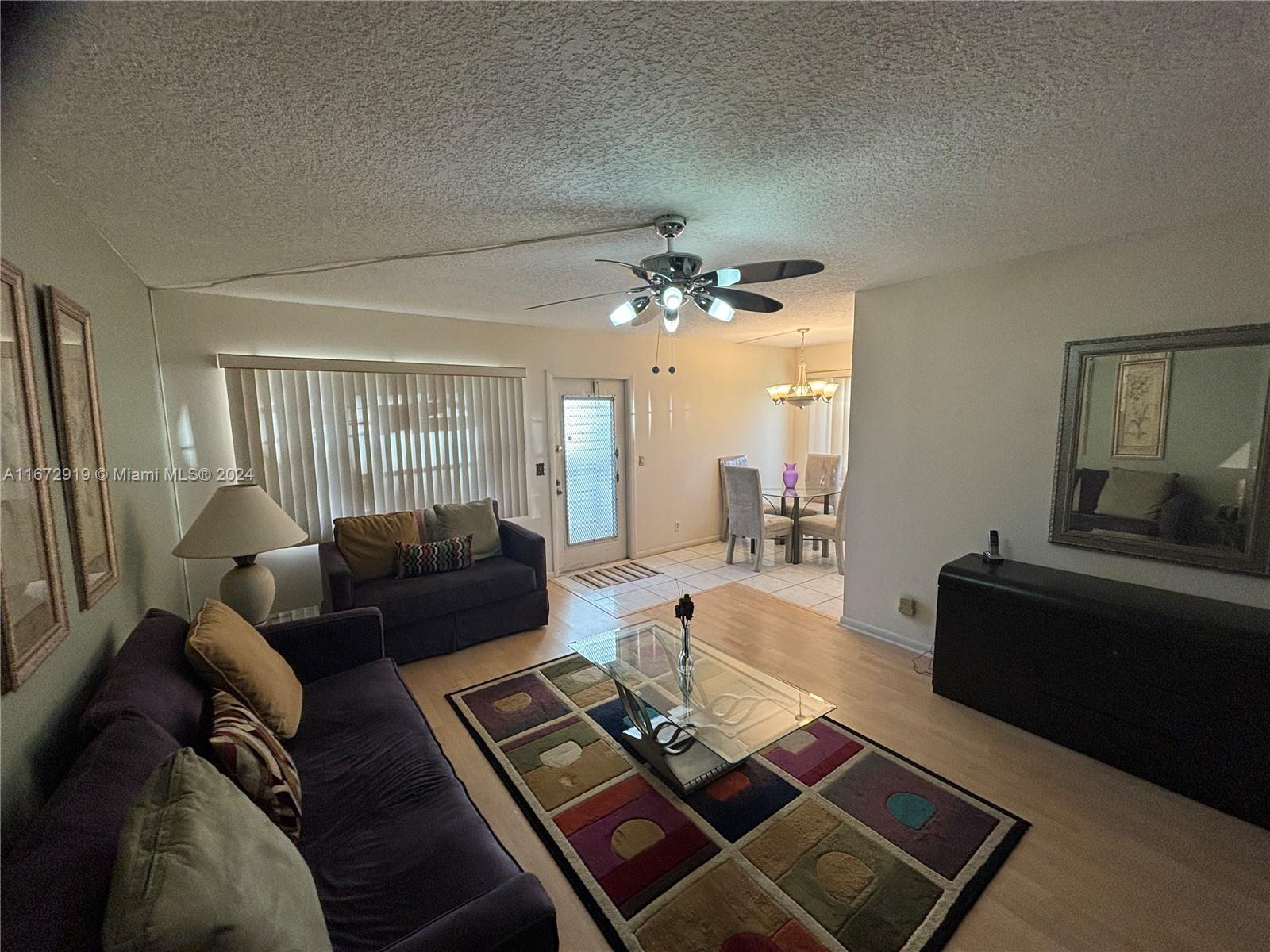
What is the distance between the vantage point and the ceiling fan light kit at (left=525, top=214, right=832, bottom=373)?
80.2 inches

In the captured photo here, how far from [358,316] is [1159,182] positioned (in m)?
4.35

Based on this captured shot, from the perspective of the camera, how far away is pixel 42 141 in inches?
54.4

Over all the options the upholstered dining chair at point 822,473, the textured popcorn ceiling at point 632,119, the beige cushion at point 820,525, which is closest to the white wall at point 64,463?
the textured popcorn ceiling at point 632,119

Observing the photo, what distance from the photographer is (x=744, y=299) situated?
2346 millimetres

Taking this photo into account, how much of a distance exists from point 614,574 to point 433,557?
1933 mm

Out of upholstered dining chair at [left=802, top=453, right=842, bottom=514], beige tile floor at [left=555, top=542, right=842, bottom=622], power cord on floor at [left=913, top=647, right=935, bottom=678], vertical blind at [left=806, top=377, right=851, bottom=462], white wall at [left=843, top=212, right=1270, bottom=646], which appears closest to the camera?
white wall at [left=843, top=212, right=1270, bottom=646]

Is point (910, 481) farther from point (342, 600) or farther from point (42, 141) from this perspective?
point (42, 141)

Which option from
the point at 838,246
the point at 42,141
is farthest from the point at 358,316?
the point at 838,246

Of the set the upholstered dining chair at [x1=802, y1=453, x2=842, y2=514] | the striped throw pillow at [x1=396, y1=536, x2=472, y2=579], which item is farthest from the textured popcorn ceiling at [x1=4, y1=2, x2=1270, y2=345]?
the upholstered dining chair at [x1=802, y1=453, x2=842, y2=514]

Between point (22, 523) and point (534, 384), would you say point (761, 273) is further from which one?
point (534, 384)

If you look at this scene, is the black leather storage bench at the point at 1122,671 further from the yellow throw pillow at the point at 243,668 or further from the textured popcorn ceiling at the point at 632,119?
the yellow throw pillow at the point at 243,668

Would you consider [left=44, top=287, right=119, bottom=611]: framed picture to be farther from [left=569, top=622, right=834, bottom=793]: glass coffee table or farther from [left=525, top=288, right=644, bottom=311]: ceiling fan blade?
[left=525, top=288, right=644, bottom=311]: ceiling fan blade

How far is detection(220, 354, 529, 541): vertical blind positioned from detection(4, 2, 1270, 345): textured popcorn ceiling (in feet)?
4.15

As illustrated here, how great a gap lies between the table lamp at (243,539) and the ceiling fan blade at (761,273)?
2356 mm
